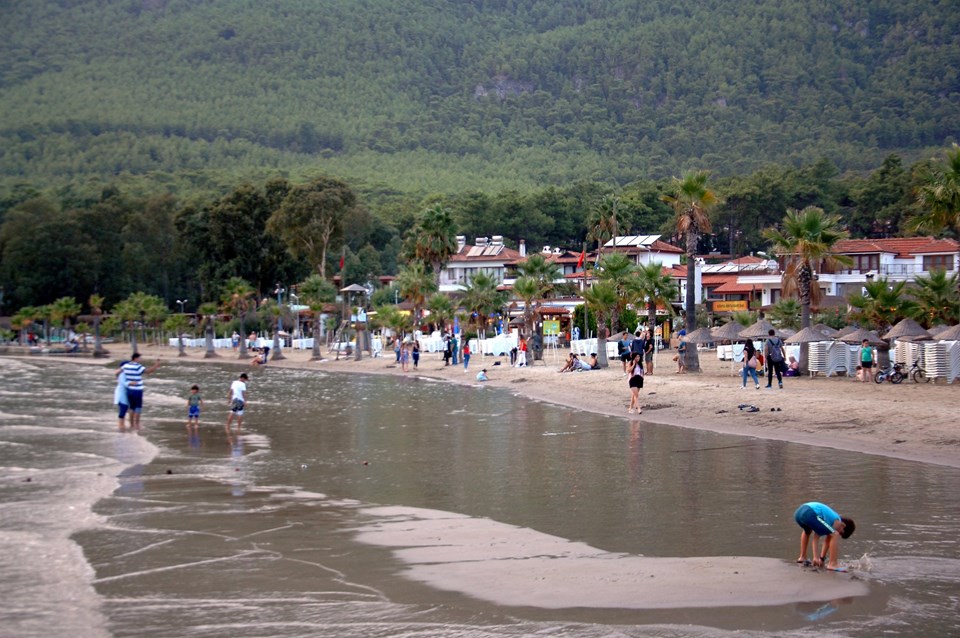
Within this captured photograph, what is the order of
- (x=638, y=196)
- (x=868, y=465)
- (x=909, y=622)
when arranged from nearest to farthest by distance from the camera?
(x=909, y=622)
(x=868, y=465)
(x=638, y=196)

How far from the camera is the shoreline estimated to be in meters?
18.2

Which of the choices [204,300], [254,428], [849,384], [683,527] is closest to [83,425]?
[254,428]

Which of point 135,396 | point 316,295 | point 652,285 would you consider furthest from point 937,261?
point 135,396

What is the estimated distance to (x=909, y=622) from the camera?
8414mm

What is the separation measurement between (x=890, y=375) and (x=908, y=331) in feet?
4.34

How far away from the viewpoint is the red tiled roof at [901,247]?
64.0 m

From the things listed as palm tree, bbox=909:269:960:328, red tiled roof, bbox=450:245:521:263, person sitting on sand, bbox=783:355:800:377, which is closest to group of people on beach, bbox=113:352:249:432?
person sitting on sand, bbox=783:355:800:377

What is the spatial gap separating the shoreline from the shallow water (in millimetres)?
1113

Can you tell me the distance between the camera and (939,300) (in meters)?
30.2

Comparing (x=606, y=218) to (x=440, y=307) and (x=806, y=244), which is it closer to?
(x=440, y=307)

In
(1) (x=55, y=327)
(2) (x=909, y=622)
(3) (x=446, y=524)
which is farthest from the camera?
(1) (x=55, y=327)

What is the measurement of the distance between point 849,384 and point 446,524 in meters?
19.0

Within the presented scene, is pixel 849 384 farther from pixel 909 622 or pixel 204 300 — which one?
pixel 204 300

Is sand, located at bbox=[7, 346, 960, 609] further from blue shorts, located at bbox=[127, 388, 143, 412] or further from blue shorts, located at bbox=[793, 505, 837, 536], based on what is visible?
blue shorts, located at bbox=[127, 388, 143, 412]
